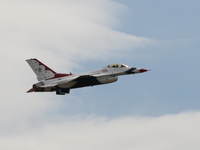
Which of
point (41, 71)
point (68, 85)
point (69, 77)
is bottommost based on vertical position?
point (68, 85)

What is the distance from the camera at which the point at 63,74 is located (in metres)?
58.4

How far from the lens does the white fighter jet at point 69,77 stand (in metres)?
56.2

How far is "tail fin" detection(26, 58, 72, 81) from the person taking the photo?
192ft

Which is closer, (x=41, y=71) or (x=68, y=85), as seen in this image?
(x=68, y=85)

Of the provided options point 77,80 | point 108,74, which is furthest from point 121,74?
point 77,80

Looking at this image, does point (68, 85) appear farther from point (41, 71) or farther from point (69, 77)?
point (41, 71)

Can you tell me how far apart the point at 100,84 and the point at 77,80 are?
3.28 m

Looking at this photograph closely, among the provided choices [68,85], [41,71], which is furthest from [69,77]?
[41,71]

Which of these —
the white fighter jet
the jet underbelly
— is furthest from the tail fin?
the jet underbelly

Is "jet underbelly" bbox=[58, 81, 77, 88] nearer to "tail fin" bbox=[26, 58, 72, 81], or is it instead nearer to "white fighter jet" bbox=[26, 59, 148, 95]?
"white fighter jet" bbox=[26, 59, 148, 95]

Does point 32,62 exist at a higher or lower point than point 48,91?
higher

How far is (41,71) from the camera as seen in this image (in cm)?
5891

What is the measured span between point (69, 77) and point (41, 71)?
432 centimetres

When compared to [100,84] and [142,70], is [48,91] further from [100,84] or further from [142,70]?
[142,70]
